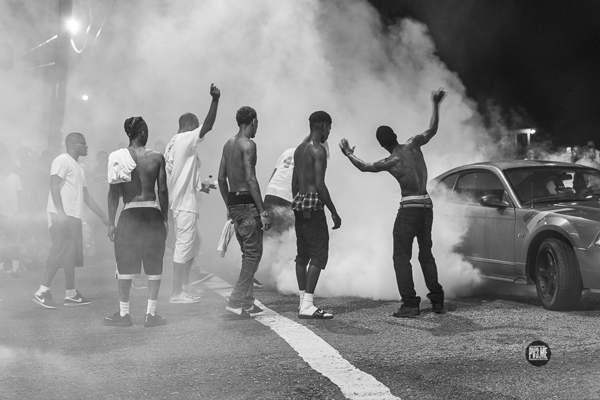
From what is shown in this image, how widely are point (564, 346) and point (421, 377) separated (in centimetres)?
138

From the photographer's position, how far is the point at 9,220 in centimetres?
1098

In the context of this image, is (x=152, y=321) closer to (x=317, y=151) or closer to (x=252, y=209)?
(x=252, y=209)

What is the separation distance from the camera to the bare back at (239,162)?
719 cm

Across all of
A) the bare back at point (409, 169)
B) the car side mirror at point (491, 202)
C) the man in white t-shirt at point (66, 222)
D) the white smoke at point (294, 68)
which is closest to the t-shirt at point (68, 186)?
the man in white t-shirt at point (66, 222)

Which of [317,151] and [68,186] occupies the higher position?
[317,151]

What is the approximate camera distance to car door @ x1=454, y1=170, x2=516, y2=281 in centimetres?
797

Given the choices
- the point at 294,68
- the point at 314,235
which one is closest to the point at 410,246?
the point at 314,235

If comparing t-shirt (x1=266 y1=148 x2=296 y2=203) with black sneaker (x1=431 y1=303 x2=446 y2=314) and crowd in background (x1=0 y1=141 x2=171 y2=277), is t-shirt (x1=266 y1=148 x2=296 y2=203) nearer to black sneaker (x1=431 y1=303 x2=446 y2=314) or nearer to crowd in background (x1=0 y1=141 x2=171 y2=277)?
black sneaker (x1=431 y1=303 x2=446 y2=314)

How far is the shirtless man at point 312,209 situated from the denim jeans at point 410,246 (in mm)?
656

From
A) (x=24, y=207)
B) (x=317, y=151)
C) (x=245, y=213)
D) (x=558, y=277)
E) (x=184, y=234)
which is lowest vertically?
(x=558, y=277)

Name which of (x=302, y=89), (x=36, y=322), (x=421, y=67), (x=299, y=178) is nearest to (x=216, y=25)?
(x=302, y=89)

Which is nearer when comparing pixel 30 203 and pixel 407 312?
pixel 407 312

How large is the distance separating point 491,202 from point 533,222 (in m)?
0.51

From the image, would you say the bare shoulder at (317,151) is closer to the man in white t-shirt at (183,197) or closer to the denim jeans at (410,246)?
the denim jeans at (410,246)
